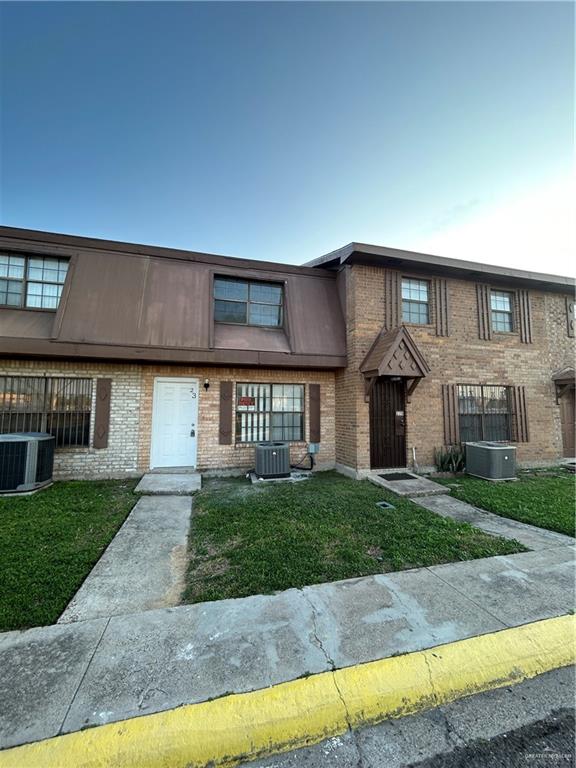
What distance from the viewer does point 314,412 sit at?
9.15m

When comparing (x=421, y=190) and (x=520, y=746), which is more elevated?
(x=421, y=190)

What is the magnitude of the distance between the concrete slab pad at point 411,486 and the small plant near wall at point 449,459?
1.33 m

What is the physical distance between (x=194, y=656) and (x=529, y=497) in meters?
7.15

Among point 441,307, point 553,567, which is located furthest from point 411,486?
point 441,307

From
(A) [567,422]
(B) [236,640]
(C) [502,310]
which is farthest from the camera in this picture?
(A) [567,422]

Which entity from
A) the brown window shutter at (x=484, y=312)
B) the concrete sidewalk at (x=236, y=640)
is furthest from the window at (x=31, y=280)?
the brown window shutter at (x=484, y=312)

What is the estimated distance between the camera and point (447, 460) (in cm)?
875

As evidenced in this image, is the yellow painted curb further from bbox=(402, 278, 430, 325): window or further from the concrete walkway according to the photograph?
bbox=(402, 278, 430, 325): window

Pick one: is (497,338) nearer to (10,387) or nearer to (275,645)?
(275,645)

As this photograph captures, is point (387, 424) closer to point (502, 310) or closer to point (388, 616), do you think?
point (502, 310)

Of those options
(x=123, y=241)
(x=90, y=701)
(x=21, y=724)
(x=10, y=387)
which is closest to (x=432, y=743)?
(x=90, y=701)

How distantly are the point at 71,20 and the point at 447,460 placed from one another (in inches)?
570

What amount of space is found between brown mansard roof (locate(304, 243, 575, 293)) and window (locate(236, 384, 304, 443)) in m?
3.82

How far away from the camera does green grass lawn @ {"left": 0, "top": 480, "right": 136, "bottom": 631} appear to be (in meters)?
2.95
